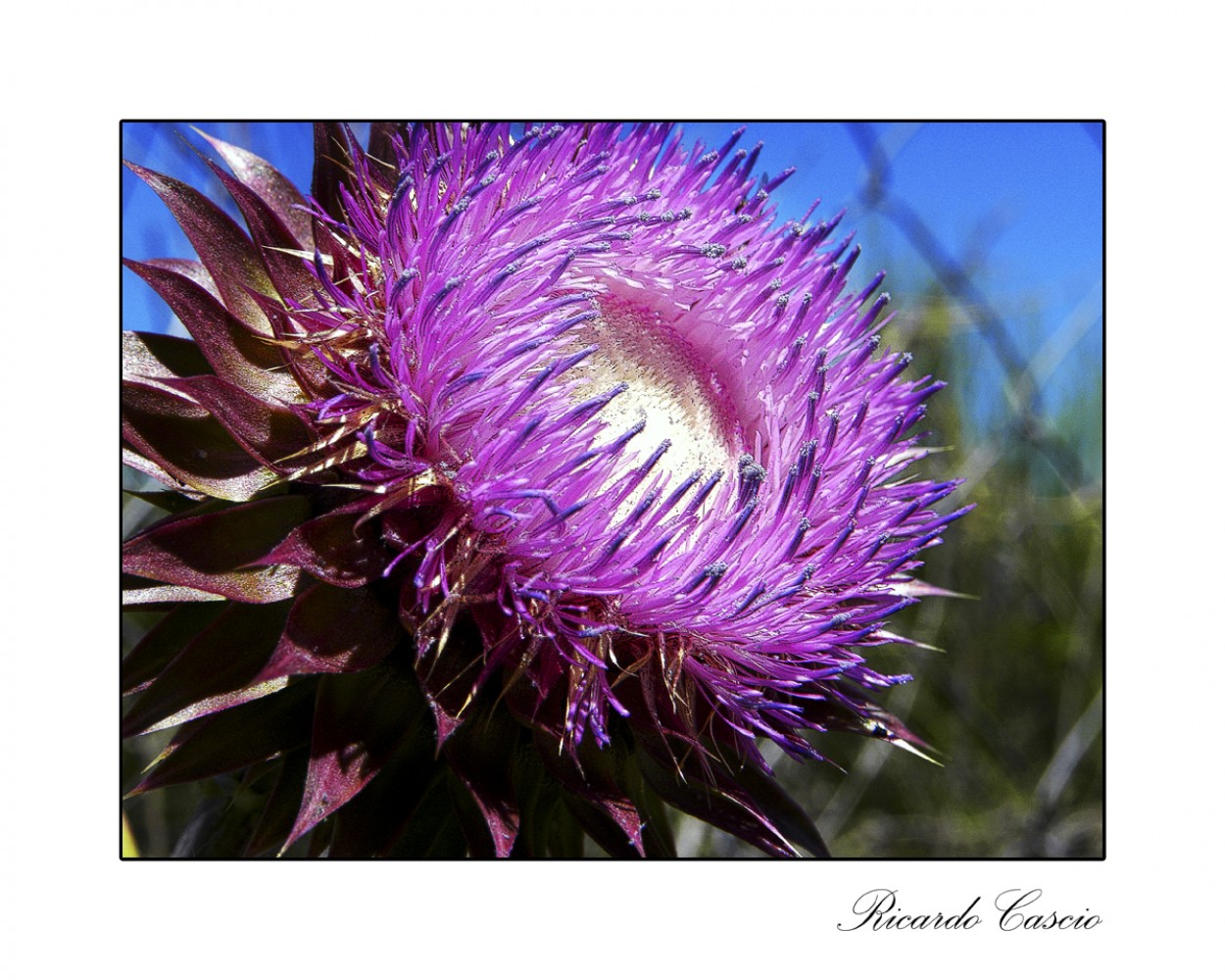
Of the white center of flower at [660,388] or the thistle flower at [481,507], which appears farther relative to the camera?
the white center of flower at [660,388]

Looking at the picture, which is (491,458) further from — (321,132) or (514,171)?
(321,132)

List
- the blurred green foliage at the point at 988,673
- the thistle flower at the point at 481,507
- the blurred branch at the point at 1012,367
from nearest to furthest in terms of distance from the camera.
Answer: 1. the thistle flower at the point at 481,507
2. the blurred branch at the point at 1012,367
3. the blurred green foliage at the point at 988,673

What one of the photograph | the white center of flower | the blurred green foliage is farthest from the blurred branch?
the white center of flower

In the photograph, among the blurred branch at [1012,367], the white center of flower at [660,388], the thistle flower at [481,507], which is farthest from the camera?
the blurred branch at [1012,367]

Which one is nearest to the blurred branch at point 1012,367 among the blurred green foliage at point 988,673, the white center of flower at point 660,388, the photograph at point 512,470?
the blurred green foliage at point 988,673

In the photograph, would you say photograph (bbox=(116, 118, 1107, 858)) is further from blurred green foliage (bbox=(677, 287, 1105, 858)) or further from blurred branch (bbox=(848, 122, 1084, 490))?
blurred green foliage (bbox=(677, 287, 1105, 858))

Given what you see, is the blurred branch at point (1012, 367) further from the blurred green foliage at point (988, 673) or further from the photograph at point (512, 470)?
the photograph at point (512, 470)

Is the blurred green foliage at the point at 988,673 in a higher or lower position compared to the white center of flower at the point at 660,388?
lower
